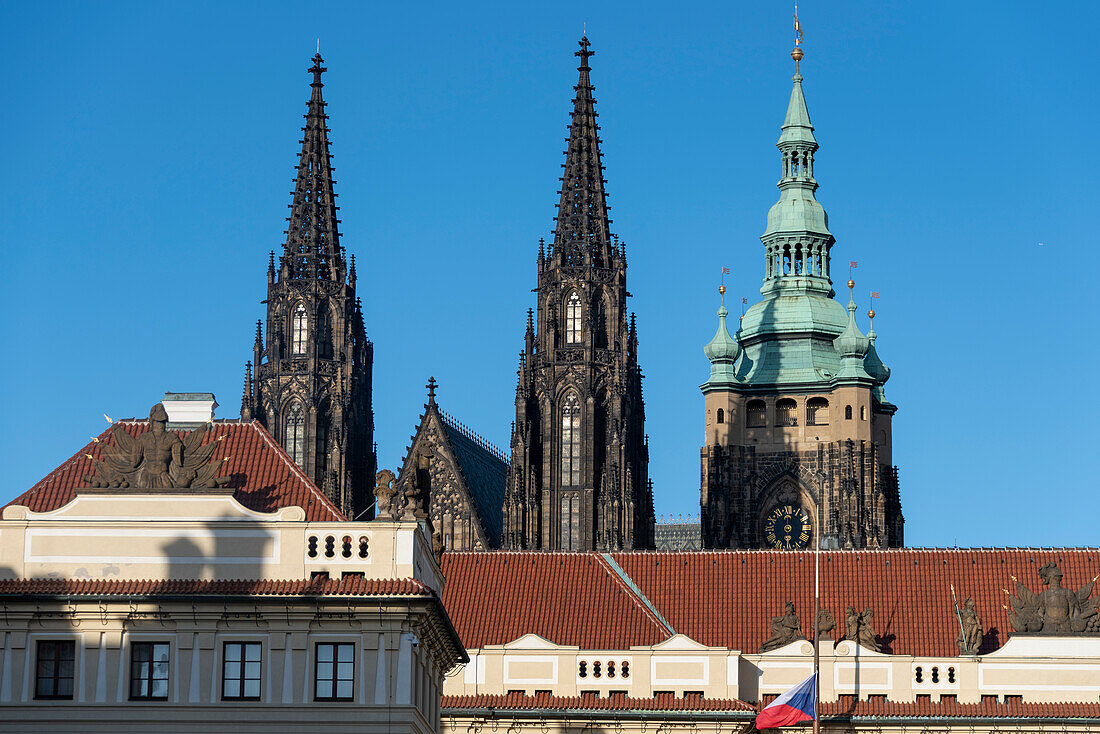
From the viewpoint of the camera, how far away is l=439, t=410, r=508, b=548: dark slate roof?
115250 mm

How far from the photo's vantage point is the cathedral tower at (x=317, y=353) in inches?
4242

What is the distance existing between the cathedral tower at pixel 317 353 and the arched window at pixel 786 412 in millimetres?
21592

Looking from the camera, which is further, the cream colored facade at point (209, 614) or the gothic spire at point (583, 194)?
the gothic spire at point (583, 194)

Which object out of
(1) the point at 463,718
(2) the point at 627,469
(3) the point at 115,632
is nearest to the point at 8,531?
(3) the point at 115,632

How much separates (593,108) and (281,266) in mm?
15488

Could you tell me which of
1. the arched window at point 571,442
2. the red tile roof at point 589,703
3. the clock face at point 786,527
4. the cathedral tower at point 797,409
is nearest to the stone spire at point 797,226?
the cathedral tower at point 797,409

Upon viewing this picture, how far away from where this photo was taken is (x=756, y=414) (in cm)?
12344

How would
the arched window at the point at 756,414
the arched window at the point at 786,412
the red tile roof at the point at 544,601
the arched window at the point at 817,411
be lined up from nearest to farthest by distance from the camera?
the red tile roof at the point at 544,601
the arched window at the point at 817,411
the arched window at the point at 786,412
the arched window at the point at 756,414

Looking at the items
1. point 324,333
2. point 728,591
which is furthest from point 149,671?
point 324,333

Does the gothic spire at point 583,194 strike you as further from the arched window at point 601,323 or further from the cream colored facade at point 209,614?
the cream colored facade at point 209,614

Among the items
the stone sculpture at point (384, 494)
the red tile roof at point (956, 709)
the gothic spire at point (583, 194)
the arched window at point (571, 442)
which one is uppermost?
the gothic spire at point (583, 194)

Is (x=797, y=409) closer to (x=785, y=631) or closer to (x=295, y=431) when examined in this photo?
(x=295, y=431)

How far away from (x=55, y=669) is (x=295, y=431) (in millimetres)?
50016

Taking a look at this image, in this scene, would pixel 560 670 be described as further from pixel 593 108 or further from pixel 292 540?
pixel 593 108
